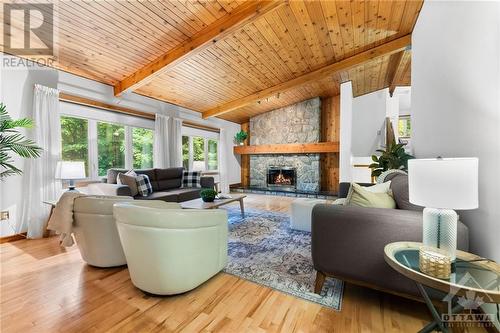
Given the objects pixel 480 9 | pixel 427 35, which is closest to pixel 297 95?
pixel 427 35

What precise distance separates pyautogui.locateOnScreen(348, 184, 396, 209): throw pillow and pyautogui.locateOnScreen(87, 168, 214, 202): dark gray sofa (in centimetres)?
307

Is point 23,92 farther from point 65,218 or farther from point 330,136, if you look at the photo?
point 330,136

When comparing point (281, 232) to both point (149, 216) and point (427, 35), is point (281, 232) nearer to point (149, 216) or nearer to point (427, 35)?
point (149, 216)

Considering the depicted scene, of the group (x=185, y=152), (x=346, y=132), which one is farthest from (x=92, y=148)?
(x=346, y=132)

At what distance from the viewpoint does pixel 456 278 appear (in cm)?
98

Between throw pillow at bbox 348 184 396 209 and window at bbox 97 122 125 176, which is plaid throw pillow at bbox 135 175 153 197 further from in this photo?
throw pillow at bbox 348 184 396 209

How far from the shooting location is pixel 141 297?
5.49 feet

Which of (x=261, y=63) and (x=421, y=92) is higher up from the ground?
(x=261, y=63)

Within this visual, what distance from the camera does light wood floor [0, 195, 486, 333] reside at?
1377 mm

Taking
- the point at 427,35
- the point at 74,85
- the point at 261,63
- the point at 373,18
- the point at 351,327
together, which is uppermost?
the point at 373,18

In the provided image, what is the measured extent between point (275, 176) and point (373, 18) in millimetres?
4827

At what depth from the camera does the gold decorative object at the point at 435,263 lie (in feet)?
3.30

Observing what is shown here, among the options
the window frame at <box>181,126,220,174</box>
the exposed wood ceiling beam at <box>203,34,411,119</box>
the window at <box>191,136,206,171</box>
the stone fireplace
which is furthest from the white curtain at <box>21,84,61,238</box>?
the stone fireplace

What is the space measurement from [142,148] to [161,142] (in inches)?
16.9
